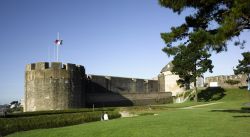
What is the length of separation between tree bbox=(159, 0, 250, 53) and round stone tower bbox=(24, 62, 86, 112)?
52.5 feet

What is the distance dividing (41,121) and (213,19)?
11525 mm

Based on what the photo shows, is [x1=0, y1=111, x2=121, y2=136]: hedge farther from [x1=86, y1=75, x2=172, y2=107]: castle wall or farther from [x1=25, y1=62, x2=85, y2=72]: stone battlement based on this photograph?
[x1=86, y1=75, x2=172, y2=107]: castle wall

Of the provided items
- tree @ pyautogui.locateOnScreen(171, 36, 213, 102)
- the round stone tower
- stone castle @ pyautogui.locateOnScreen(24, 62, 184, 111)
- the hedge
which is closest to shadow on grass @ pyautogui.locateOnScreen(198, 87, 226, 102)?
tree @ pyautogui.locateOnScreen(171, 36, 213, 102)

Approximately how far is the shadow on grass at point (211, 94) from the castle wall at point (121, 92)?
6009 millimetres

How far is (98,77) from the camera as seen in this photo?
3878 cm

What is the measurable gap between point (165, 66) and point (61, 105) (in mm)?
30110

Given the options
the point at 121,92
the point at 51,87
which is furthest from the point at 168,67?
the point at 51,87

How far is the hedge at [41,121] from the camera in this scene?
701 inches

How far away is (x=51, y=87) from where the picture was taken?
3078 cm

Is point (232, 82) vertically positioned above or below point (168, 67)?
below

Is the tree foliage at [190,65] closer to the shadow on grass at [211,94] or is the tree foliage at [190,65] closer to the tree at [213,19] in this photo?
the shadow on grass at [211,94]

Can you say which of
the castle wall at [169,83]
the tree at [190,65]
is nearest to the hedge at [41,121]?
the tree at [190,65]

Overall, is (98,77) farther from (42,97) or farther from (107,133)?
(107,133)

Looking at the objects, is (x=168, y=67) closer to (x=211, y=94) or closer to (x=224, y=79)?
(x=211, y=94)
